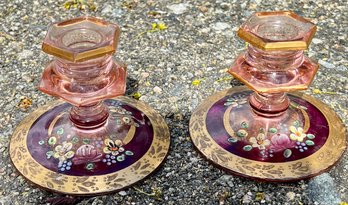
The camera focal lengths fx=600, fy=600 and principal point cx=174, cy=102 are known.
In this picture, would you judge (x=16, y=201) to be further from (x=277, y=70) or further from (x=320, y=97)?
(x=320, y=97)

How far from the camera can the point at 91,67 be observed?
58.4 inches

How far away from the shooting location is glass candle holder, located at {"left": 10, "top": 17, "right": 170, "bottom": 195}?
1481 mm

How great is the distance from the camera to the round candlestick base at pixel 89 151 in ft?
5.11

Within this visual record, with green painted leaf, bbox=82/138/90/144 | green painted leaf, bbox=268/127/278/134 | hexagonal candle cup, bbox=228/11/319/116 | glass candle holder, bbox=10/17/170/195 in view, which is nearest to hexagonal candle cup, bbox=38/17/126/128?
glass candle holder, bbox=10/17/170/195

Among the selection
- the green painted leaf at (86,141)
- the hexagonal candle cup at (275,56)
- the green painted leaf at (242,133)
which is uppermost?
the hexagonal candle cup at (275,56)

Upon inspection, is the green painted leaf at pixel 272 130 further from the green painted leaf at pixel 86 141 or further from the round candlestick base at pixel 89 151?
the green painted leaf at pixel 86 141

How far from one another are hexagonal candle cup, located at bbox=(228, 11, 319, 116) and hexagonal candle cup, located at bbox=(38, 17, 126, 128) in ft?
1.03

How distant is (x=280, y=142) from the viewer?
5.35ft

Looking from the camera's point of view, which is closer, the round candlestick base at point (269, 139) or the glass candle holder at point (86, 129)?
the glass candle holder at point (86, 129)

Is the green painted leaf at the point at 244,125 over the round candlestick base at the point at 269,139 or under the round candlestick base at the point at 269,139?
over

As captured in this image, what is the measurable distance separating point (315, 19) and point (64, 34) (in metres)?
1.15

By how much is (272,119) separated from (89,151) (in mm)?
512

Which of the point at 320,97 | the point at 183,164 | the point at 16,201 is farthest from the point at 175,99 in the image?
the point at 16,201

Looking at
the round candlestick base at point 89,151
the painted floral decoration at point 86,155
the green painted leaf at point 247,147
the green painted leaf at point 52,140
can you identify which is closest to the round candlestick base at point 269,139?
the green painted leaf at point 247,147
